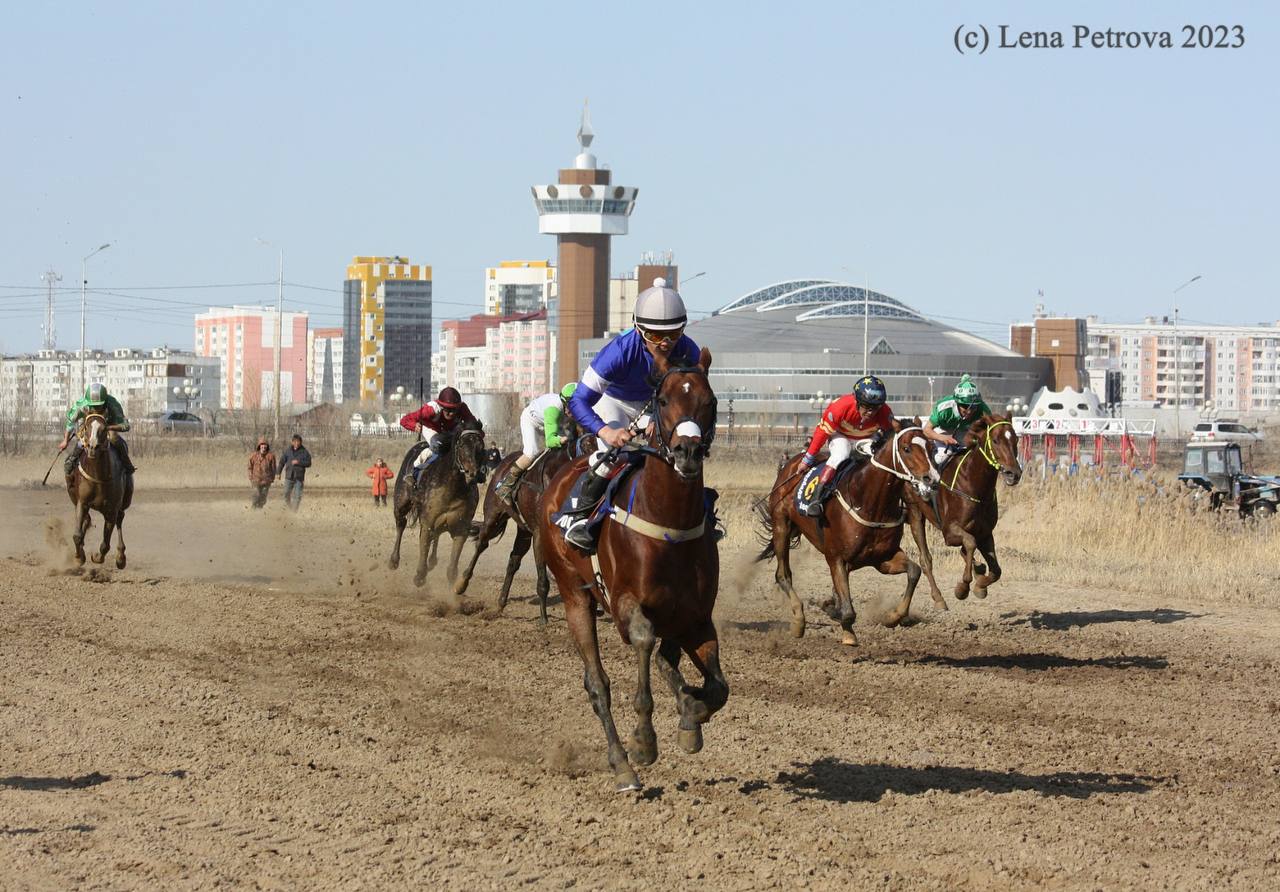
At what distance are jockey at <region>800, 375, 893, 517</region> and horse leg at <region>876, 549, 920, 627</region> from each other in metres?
0.81

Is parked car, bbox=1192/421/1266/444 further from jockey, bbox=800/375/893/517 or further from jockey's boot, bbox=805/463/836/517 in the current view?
jockey's boot, bbox=805/463/836/517

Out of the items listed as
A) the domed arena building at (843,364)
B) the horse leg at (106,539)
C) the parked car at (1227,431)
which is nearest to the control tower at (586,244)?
the domed arena building at (843,364)

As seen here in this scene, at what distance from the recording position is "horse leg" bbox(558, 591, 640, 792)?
28.9ft

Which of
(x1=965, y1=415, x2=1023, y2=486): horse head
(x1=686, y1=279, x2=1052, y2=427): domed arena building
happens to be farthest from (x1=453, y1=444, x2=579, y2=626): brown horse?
(x1=686, y1=279, x2=1052, y2=427): domed arena building

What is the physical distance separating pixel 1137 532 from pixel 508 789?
1801 cm

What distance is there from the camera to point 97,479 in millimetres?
20422

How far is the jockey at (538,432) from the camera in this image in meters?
15.5

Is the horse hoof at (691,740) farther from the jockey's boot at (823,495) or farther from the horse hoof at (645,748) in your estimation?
the jockey's boot at (823,495)

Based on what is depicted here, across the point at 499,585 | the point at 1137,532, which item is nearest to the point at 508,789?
the point at 499,585

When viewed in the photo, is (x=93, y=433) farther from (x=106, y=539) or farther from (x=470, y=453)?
(x=470, y=453)

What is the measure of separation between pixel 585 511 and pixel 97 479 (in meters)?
12.9

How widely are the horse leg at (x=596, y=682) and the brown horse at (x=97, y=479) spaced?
1217 centimetres

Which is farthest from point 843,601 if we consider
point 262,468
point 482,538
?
point 262,468

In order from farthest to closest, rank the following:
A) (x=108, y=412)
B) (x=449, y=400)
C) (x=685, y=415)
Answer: (x=108, y=412) → (x=449, y=400) → (x=685, y=415)
